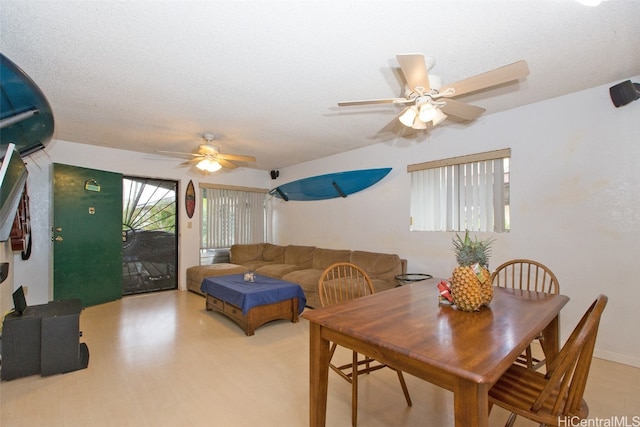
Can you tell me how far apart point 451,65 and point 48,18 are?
2732 mm

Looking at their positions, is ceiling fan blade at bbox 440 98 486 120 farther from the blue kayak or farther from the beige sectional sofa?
the beige sectional sofa

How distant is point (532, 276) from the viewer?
297cm

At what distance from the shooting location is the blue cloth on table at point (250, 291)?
3.24 metres

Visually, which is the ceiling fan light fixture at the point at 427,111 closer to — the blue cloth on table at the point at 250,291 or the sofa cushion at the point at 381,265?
the sofa cushion at the point at 381,265

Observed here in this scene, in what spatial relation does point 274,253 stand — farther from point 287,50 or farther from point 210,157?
point 287,50

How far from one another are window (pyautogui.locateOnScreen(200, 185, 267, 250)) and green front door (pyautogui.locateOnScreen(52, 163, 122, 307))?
1455 mm

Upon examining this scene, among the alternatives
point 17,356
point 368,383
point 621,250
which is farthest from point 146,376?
point 621,250

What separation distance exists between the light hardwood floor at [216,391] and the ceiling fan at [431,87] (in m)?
2.05

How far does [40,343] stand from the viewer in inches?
94.0

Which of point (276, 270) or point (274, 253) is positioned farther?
point (274, 253)

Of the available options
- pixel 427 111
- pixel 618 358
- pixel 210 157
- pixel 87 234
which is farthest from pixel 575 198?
pixel 87 234

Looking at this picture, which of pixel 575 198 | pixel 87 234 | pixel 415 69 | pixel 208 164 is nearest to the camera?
pixel 415 69

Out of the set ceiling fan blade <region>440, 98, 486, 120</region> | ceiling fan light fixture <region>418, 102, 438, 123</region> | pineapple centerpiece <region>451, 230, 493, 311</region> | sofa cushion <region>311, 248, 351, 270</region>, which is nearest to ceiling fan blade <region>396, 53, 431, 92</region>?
ceiling fan light fixture <region>418, 102, 438, 123</region>

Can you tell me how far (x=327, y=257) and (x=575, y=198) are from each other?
324 centimetres
